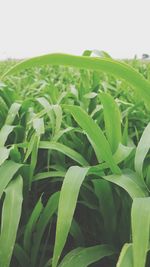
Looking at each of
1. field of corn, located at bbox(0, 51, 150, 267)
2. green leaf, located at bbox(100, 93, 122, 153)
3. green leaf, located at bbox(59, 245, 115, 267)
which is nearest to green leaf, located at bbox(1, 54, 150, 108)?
field of corn, located at bbox(0, 51, 150, 267)

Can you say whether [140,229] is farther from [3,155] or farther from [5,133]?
[5,133]

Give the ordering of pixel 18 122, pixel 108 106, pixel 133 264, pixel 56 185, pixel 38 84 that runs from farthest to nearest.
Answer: pixel 38 84 < pixel 18 122 < pixel 56 185 < pixel 108 106 < pixel 133 264

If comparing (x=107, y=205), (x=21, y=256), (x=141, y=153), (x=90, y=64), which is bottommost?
(x=21, y=256)

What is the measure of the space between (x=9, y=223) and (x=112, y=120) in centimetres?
29

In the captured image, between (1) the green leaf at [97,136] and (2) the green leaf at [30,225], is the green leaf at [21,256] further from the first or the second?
(1) the green leaf at [97,136]

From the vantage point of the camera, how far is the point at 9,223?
67cm

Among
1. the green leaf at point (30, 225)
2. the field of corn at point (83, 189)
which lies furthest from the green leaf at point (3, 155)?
the green leaf at point (30, 225)

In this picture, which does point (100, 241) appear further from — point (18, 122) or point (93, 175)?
point (18, 122)

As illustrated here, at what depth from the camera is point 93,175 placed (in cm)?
81

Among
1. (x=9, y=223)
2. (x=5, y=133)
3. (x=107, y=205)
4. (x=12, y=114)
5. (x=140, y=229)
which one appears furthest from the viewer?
(x=12, y=114)

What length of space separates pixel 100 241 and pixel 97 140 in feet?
0.81

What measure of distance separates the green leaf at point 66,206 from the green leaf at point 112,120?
5.7 inches

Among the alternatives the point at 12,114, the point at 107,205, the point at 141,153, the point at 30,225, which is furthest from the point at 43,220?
the point at 12,114

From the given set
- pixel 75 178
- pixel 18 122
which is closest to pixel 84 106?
pixel 18 122
